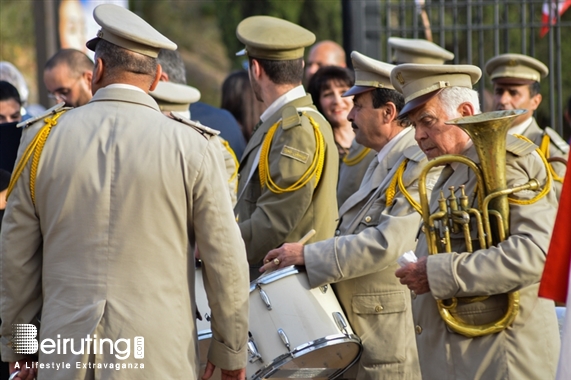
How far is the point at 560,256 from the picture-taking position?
2811 mm

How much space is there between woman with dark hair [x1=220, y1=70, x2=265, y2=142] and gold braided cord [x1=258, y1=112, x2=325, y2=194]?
9.51 ft

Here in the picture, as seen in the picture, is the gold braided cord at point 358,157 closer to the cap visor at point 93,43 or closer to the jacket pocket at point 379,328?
the jacket pocket at point 379,328

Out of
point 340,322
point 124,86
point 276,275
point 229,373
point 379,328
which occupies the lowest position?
point 379,328

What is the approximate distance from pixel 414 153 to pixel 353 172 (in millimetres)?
1735

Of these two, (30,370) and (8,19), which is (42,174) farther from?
(8,19)

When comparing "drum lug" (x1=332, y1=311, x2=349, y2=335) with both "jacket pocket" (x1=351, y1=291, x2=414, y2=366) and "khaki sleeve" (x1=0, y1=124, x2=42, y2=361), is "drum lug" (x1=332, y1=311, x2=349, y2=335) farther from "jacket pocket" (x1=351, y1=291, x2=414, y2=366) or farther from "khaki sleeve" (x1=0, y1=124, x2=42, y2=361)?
"khaki sleeve" (x1=0, y1=124, x2=42, y2=361)

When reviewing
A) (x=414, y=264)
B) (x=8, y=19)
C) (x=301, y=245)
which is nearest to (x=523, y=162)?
(x=414, y=264)

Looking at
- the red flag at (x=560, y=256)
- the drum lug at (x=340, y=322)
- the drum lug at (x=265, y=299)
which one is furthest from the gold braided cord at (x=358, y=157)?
the red flag at (x=560, y=256)

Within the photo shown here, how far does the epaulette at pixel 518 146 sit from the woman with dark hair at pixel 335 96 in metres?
3.18

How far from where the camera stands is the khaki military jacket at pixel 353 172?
5973mm

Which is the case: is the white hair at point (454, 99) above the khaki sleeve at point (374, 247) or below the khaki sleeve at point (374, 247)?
above

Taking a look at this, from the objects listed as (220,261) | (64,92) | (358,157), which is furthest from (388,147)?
(64,92)

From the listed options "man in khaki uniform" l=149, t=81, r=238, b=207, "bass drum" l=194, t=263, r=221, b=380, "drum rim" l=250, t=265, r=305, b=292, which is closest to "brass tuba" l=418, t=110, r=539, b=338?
"drum rim" l=250, t=265, r=305, b=292

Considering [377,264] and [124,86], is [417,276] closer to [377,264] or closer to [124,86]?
[377,264]
